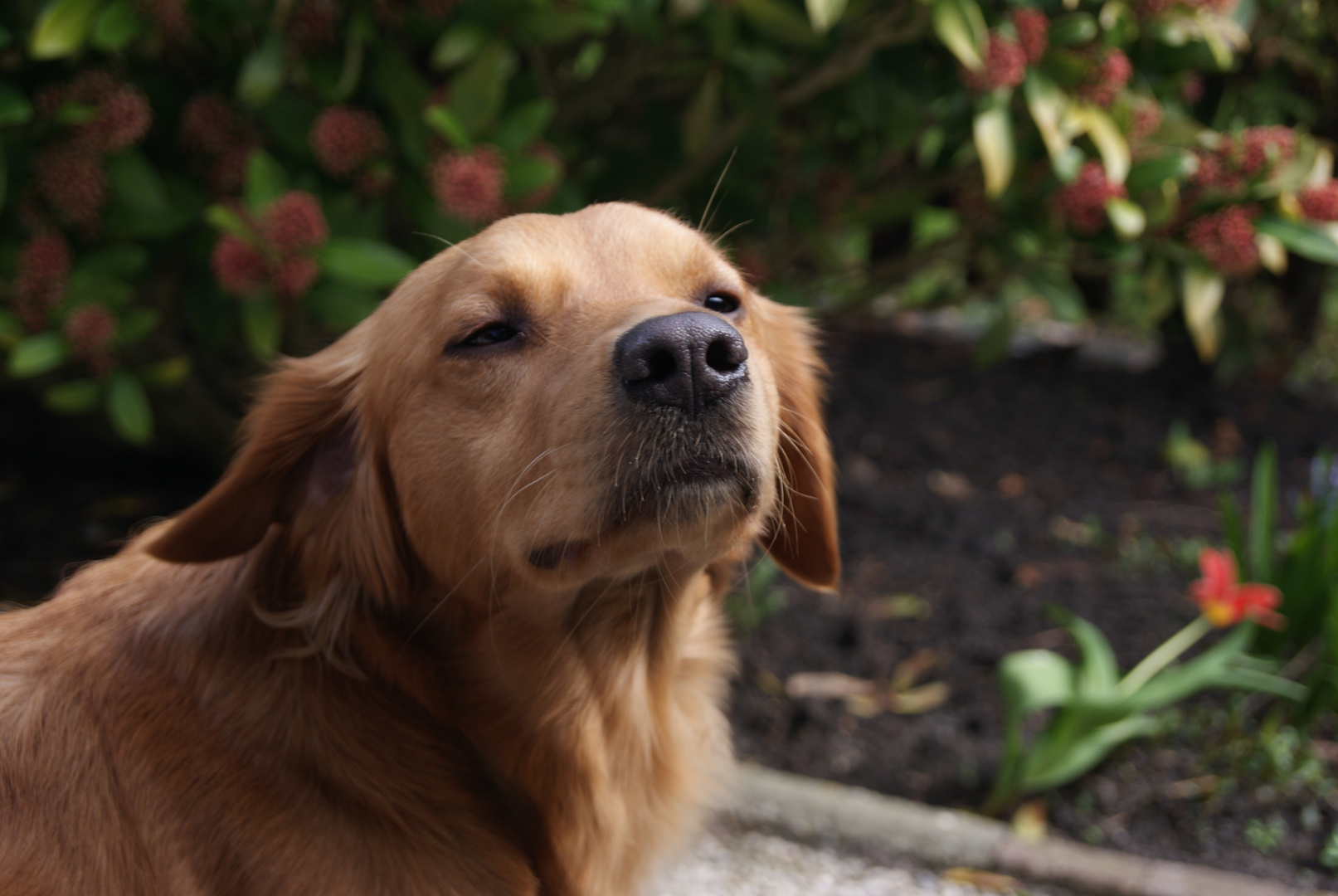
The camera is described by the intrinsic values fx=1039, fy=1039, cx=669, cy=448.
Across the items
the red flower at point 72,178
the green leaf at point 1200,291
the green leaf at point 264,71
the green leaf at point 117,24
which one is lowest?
the green leaf at point 1200,291

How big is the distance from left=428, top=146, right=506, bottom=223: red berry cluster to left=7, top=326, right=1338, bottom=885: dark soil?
171 cm

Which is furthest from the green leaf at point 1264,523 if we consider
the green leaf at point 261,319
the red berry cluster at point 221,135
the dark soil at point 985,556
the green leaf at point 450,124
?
the red berry cluster at point 221,135

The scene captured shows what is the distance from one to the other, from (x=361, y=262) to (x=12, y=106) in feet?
2.66

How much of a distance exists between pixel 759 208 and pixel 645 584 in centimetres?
211

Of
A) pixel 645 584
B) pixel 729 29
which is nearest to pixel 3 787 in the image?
pixel 645 584

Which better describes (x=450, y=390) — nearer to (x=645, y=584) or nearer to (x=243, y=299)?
(x=645, y=584)

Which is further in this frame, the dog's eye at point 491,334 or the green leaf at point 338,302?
the green leaf at point 338,302

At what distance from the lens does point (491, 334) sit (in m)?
1.75

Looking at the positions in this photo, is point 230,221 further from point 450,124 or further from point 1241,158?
point 1241,158

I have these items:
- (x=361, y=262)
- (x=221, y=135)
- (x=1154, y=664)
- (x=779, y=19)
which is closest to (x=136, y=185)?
(x=221, y=135)

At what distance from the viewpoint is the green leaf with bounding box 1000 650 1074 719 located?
2592mm

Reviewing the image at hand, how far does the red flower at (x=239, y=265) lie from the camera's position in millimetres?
2510

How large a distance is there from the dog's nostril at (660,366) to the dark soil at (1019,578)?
5.99 ft

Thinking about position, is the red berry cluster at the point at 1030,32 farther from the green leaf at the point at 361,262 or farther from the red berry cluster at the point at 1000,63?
the green leaf at the point at 361,262
